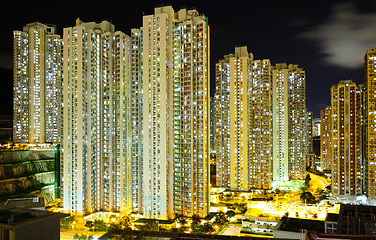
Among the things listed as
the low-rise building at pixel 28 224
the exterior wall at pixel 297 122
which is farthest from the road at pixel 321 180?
the low-rise building at pixel 28 224

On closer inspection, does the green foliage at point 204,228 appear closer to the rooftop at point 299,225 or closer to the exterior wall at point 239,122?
the rooftop at point 299,225

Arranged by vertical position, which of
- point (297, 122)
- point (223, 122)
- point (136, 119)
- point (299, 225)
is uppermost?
point (136, 119)

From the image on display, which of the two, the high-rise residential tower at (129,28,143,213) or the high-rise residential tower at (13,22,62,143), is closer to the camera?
the high-rise residential tower at (129,28,143,213)

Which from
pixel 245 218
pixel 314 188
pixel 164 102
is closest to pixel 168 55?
pixel 164 102

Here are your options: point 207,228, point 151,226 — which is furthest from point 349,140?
point 151,226

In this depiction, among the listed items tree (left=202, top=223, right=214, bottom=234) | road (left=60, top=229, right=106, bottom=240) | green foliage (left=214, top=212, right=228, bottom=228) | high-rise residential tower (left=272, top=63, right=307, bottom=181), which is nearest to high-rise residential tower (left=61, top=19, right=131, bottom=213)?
road (left=60, top=229, right=106, bottom=240)

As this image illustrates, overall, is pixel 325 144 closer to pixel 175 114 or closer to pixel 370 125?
pixel 370 125

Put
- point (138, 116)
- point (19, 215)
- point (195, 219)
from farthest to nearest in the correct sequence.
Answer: point (138, 116)
point (195, 219)
point (19, 215)

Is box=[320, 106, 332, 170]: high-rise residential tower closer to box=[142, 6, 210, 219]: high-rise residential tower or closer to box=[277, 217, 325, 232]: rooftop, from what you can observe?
box=[142, 6, 210, 219]: high-rise residential tower
